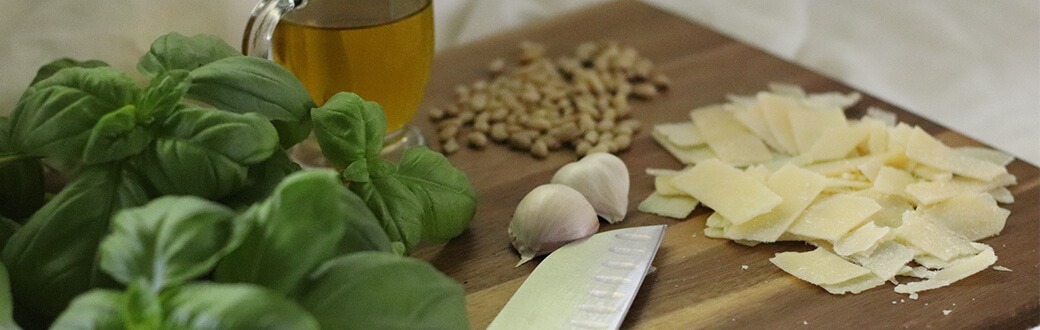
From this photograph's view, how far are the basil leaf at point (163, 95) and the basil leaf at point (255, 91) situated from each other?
2cm

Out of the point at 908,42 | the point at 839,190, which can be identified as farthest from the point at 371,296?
the point at 908,42

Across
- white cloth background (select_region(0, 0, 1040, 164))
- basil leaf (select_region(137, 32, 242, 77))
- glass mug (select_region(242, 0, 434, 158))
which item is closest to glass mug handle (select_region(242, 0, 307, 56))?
glass mug (select_region(242, 0, 434, 158))

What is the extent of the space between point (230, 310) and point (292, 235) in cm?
8

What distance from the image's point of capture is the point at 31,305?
66 cm

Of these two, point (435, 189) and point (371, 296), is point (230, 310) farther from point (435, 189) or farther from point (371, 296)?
point (435, 189)

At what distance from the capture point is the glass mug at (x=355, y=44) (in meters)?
0.94

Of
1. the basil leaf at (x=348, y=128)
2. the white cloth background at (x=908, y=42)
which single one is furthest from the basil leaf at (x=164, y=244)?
the white cloth background at (x=908, y=42)

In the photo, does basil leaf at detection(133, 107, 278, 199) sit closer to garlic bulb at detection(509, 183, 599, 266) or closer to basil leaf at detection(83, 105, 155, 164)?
basil leaf at detection(83, 105, 155, 164)

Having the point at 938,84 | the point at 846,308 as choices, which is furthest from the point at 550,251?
the point at 938,84

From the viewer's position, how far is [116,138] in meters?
0.66

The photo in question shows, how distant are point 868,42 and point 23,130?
1.29 meters

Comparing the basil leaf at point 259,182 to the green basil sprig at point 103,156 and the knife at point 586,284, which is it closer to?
the green basil sprig at point 103,156

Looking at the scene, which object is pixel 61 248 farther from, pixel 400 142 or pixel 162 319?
pixel 400 142

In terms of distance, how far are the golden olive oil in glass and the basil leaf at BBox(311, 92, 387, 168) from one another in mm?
172
